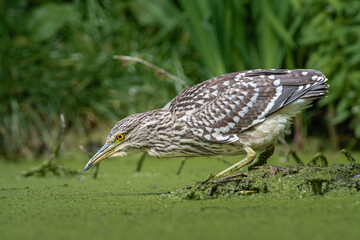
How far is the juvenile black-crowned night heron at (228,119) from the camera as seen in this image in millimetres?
3869

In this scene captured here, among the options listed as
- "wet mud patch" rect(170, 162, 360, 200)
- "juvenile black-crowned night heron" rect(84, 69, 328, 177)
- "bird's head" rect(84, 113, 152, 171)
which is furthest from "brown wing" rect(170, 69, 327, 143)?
"wet mud patch" rect(170, 162, 360, 200)

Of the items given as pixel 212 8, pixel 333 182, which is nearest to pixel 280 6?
pixel 212 8

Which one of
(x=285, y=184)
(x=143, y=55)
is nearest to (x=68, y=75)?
(x=143, y=55)

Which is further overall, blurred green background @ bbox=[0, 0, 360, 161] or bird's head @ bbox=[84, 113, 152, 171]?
blurred green background @ bbox=[0, 0, 360, 161]

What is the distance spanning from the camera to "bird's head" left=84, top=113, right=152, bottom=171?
402 centimetres

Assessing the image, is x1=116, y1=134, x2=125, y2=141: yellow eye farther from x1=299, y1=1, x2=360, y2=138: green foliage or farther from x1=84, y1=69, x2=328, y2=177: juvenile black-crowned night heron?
x1=299, y1=1, x2=360, y2=138: green foliage

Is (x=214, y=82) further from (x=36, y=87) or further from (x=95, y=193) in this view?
(x=36, y=87)

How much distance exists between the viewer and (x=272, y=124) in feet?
12.8

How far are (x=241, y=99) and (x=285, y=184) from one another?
0.87 metres

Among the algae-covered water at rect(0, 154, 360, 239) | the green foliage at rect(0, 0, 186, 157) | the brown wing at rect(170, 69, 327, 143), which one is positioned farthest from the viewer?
the green foliage at rect(0, 0, 186, 157)

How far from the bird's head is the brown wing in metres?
0.28

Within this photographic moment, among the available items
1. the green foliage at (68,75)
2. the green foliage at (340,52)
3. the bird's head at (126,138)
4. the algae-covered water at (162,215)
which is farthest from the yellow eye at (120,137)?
the green foliage at (340,52)

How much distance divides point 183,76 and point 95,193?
3161 millimetres

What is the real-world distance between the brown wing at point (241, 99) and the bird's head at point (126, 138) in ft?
0.92
